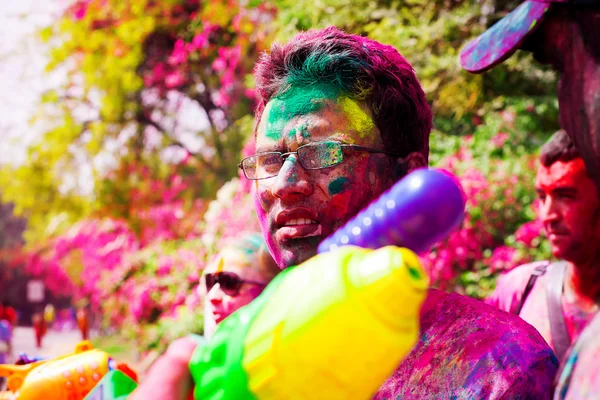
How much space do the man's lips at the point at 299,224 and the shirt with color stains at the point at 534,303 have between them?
4.56ft

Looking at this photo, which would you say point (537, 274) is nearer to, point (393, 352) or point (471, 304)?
point (471, 304)

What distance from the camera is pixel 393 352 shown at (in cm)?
104

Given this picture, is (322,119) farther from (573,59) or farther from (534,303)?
(534,303)

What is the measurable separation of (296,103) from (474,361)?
0.78 m

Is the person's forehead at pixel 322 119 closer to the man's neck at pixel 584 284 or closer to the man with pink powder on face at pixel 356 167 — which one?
the man with pink powder on face at pixel 356 167

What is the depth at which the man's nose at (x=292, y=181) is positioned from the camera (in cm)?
170

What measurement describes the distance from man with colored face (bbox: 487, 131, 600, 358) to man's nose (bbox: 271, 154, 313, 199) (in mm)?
1583

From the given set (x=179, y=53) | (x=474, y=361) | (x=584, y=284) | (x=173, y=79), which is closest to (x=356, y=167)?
(x=474, y=361)

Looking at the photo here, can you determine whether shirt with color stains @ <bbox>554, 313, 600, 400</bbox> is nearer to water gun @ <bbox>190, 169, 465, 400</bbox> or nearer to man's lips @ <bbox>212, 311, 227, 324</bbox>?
water gun @ <bbox>190, 169, 465, 400</bbox>

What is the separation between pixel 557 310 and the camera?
9.27ft

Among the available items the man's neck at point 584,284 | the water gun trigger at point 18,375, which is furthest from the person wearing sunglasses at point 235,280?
the man's neck at point 584,284

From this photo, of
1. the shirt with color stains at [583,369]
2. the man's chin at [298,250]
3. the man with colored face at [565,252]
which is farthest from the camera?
the man with colored face at [565,252]

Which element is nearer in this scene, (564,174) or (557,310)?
(557,310)

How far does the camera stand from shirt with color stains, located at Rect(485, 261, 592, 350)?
2824 mm
